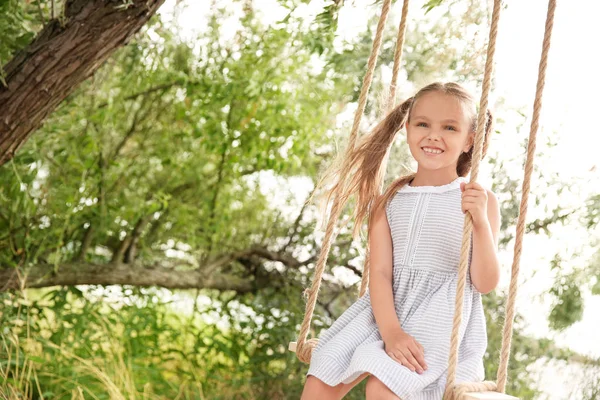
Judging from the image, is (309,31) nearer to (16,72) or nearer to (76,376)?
(16,72)

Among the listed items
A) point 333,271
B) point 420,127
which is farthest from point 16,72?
point 333,271

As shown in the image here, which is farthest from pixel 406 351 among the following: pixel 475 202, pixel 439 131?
pixel 439 131

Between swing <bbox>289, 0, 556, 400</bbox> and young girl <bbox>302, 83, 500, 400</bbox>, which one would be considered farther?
young girl <bbox>302, 83, 500, 400</bbox>

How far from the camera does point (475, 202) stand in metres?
1.32

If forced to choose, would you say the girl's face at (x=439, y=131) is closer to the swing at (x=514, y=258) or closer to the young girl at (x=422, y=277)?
the young girl at (x=422, y=277)

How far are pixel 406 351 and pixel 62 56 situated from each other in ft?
3.92

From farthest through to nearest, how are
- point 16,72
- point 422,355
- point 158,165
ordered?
1. point 158,165
2. point 16,72
3. point 422,355

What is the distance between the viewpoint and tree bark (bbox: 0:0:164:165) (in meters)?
1.90

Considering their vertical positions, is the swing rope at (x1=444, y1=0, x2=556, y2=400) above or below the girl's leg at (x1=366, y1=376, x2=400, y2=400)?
above

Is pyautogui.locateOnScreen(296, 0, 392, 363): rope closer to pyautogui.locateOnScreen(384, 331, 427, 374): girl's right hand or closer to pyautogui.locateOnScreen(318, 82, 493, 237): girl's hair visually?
pyautogui.locateOnScreen(318, 82, 493, 237): girl's hair

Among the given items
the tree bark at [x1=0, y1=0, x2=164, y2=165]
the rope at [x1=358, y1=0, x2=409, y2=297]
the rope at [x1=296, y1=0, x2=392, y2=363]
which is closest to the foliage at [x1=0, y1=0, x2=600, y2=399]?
the tree bark at [x1=0, y1=0, x2=164, y2=165]

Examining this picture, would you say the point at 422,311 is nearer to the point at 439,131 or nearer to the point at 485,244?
the point at 485,244

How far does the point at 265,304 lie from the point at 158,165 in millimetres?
806

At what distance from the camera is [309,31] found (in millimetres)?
2643
